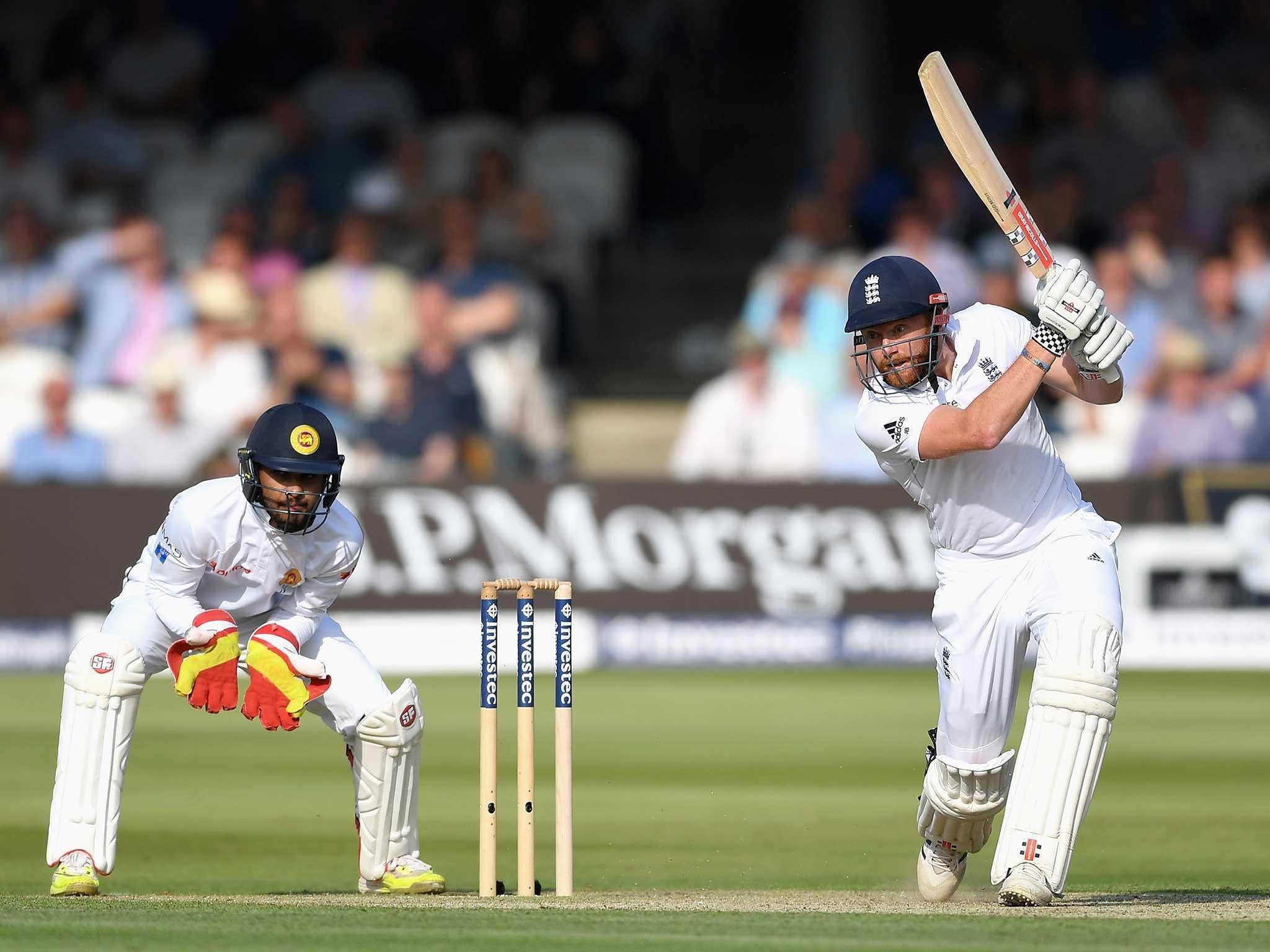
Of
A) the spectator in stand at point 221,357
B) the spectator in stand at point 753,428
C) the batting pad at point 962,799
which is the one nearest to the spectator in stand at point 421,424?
the spectator in stand at point 221,357

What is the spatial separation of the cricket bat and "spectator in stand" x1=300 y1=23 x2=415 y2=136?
9.12m

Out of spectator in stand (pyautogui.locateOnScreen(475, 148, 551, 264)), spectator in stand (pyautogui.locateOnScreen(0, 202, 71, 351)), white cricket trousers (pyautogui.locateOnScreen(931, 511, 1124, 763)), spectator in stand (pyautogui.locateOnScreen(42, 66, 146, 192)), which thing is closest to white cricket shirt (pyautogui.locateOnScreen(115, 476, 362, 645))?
white cricket trousers (pyautogui.locateOnScreen(931, 511, 1124, 763))

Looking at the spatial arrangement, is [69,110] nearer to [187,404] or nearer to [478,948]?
[187,404]

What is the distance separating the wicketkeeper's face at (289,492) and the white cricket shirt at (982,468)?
1.38 m

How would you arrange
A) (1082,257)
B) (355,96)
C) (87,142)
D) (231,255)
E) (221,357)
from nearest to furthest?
1. (221,357)
2. (1082,257)
3. (231,255)
4. (87,142)
5. (355,96)

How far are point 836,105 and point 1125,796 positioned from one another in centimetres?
806

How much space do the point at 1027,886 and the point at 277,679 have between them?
186 cm

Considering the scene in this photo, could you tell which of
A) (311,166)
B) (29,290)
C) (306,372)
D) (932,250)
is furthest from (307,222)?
(932,250)

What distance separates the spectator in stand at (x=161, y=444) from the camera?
11047mm

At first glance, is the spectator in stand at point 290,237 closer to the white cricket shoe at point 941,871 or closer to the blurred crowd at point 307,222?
the blurred crowd at point 307,222

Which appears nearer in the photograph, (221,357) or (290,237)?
(221,357)

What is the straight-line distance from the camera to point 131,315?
1210 cm

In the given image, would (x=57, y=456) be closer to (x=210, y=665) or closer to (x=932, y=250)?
→ (x=932, y=250)

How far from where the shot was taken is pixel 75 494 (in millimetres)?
10523
